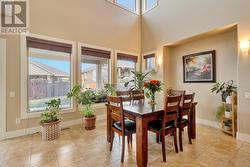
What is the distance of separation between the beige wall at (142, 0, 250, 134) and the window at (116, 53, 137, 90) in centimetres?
72

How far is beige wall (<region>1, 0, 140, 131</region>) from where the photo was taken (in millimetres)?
3297

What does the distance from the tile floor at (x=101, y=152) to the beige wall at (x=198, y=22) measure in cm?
88

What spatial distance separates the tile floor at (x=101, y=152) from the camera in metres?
2.21

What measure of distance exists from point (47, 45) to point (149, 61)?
366 cm

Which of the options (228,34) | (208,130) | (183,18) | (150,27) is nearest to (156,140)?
(208,130)

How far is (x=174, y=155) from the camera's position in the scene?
8.00ft

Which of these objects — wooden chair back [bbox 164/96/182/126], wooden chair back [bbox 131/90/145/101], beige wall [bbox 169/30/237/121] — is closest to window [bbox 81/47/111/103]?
wooden chair back [bbox 131/90/145/101]

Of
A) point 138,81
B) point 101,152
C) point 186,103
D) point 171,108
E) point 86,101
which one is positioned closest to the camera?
point 171,108

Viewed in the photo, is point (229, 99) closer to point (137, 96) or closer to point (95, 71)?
point (137, 96)

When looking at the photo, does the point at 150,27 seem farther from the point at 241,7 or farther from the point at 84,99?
the point at 84,99

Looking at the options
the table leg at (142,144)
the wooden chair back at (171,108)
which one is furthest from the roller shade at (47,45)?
the wooden chair back at (171,108)

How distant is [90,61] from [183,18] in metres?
3.27

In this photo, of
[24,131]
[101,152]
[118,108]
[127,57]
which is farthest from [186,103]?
[24,131]

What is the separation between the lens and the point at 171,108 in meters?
2.33
